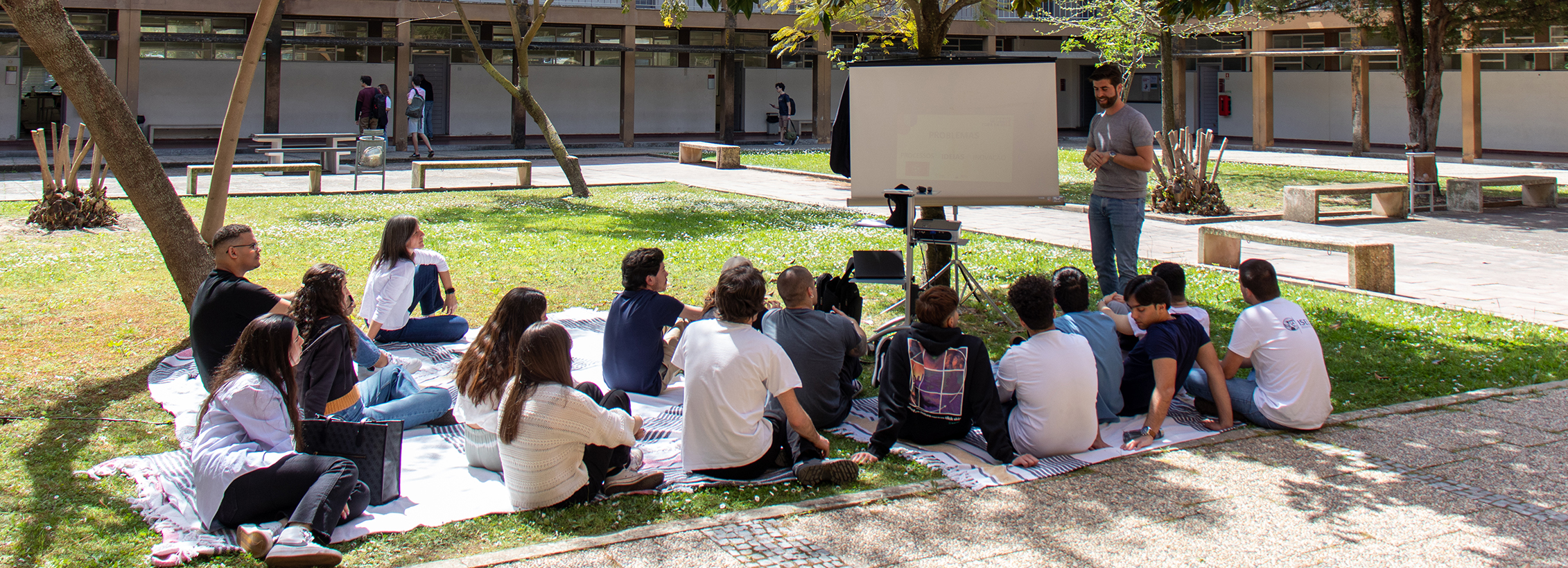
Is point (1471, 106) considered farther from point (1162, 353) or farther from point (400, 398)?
point (400, 398)

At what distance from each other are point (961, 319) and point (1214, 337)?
1642mm

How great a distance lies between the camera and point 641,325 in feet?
18.3

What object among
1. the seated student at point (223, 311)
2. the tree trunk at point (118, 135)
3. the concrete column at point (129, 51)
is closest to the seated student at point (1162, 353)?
the seated student at point (223, 311)

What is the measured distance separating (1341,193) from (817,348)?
1116 centimetres

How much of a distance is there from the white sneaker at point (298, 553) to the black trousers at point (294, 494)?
8cm

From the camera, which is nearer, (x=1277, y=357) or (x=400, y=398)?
(x=1277, y=357)

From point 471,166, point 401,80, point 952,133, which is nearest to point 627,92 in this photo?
point 401,80

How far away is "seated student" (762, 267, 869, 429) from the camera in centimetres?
501

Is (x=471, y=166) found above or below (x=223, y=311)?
above

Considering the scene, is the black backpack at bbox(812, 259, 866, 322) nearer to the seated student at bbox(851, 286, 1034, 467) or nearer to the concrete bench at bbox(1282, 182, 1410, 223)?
the seated student at bbox(851, 286, 1034, 467)

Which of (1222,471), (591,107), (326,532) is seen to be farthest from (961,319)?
(591,107)

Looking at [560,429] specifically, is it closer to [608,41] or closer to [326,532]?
[326,532]

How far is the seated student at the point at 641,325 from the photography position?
18.3 ft

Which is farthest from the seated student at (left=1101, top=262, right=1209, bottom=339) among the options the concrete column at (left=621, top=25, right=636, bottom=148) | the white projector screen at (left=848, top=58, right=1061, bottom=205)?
the concrete column at (left=621, top=25, right=636, bottom=148)
